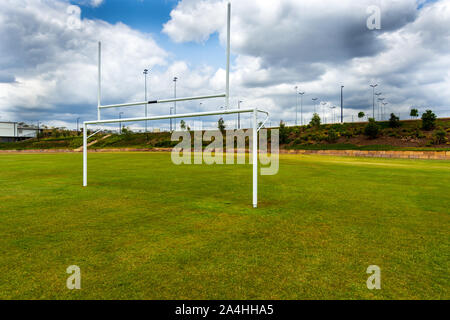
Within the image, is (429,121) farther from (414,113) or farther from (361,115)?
(361,115)

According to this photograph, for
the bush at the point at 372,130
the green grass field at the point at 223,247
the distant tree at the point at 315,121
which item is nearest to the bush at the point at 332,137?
the bush at the point at 372,130

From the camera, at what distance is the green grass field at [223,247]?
3.38 metres

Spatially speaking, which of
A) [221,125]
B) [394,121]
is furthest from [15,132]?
[394,121]

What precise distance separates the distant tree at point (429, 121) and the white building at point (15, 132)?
124986 mm

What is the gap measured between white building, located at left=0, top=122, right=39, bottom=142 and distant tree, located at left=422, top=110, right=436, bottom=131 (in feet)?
410

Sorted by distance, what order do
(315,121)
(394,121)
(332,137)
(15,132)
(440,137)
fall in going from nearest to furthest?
(440,137), (332,137), (394,121), (315,121), (15,132)

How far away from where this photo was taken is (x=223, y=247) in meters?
4.70

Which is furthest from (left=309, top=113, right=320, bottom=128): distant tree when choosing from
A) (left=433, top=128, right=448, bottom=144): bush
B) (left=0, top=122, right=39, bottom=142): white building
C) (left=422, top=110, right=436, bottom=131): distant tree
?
(left=0, top=122, right=39, bottom=142): white building

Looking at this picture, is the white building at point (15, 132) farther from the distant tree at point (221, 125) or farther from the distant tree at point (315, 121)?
the distant tree at point (315, 121)

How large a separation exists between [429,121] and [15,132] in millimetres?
127690

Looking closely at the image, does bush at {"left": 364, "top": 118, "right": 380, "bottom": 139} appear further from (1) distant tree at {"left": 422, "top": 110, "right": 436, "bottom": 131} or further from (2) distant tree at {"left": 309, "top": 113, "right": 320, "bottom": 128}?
(2) distant tree at {"left": 309, "top": 113, "right": 320, "bottom": 128}

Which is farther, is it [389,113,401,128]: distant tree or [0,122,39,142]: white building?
[0,122,39,142]: white building

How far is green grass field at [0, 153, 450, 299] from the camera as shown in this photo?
3.38 m
